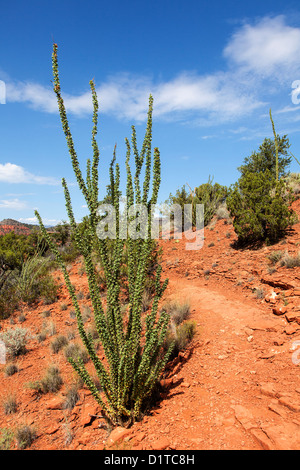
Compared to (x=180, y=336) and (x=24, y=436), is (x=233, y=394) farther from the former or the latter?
(x=24, y=436)

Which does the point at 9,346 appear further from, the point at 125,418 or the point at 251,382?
the point at 251,382

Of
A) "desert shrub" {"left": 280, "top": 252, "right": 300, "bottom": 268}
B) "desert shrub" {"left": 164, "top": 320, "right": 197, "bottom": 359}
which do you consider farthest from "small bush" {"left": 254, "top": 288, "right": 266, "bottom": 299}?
"desert shrub" {"left": 164, "top": 320, "right": 197, "bottom": 359}

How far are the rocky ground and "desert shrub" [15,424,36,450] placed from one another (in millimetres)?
88

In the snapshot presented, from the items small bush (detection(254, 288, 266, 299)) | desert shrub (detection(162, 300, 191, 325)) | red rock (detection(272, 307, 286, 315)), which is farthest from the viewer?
small bush (detection(254, 288, 266, 299))

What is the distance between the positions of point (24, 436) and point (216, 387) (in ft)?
7.64

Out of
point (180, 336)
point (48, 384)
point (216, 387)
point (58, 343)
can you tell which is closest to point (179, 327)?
point (180, 336)

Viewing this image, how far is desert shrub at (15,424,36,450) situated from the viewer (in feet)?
9.73

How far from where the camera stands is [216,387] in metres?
3.25

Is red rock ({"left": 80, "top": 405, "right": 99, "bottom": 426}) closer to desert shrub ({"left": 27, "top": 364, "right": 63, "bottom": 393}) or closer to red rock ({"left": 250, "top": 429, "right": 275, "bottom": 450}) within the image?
desert shrub ({"left": 27, "top": 364, "right": 63, "bottom": 393})

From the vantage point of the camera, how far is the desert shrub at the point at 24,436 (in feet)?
9.73

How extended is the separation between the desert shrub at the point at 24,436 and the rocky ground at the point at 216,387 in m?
0.09

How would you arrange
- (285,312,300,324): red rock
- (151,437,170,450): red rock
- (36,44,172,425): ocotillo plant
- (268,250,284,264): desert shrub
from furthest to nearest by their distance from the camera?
A: (268,250,284,264): desert shrub, (285,312,300,324): red rock, (36,44,172,425): ocotillo plant, (151,437,170,450): red rock

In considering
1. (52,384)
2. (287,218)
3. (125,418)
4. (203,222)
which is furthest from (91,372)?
(203,222)
